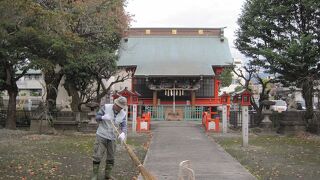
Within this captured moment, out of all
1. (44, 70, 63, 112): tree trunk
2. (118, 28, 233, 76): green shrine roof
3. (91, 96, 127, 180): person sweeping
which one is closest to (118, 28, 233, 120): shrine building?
(118, 28, 233, 76): green shrine roof

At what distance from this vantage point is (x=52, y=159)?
1313cm

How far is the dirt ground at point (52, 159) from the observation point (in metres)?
10.7

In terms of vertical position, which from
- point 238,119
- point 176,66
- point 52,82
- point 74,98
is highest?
point 176,66

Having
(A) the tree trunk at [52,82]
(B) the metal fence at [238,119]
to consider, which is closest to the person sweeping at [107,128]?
(B) the metal fence at [238,119]

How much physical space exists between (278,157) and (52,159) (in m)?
6.70

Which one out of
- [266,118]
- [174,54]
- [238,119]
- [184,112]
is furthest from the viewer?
[174,54]

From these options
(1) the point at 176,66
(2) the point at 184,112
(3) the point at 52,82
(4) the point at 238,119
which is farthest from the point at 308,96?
(3) the point at 52,82

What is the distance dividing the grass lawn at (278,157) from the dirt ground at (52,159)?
3088 mm

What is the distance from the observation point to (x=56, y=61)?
22.1m

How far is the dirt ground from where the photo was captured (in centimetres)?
1070

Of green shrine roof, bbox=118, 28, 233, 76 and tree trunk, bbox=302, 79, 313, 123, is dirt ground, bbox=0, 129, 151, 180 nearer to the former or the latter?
tree trunk, bbox=302, 79, 313, 123

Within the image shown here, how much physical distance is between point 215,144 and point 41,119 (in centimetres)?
951

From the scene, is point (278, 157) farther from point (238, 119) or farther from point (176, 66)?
point (176, 66)

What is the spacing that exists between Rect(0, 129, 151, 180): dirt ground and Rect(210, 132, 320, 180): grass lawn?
122 inches
